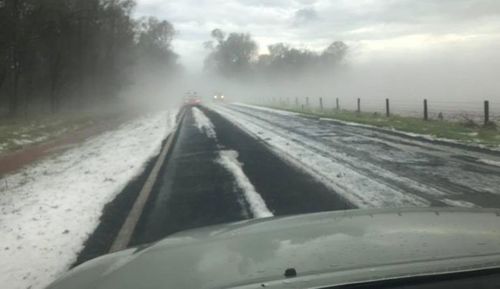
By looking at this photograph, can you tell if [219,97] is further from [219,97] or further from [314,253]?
[314,253]

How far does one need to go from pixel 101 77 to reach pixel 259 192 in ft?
201

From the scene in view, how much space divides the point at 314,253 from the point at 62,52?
45834 mm

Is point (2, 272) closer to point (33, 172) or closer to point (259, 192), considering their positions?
point (259, 192)

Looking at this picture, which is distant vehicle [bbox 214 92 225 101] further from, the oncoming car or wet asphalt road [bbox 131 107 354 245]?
wet asphalt road [bbox 131 107 354 245]

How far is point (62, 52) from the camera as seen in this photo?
4541 cm

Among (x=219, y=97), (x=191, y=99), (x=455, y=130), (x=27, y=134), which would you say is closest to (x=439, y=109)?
(x=455, y=130)

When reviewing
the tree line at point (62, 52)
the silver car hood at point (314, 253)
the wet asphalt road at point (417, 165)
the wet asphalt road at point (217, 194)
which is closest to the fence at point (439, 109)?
the wet asphalt road at point (417, 165)

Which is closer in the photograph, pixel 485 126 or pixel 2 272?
pixel 2 272

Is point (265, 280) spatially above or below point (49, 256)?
above

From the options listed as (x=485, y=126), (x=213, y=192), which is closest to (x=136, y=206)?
(x=213, y=192)

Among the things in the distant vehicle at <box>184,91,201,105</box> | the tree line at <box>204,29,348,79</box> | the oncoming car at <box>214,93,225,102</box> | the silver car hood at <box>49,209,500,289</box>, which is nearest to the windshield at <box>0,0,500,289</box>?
the silver car hood at <box>49,209,500,289</box>

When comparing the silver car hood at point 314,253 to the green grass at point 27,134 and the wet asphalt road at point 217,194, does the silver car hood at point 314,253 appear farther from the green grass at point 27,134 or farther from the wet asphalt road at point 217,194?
the green grass at point 27,134

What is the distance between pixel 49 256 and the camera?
601cm

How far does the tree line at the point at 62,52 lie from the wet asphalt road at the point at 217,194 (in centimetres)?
2364
